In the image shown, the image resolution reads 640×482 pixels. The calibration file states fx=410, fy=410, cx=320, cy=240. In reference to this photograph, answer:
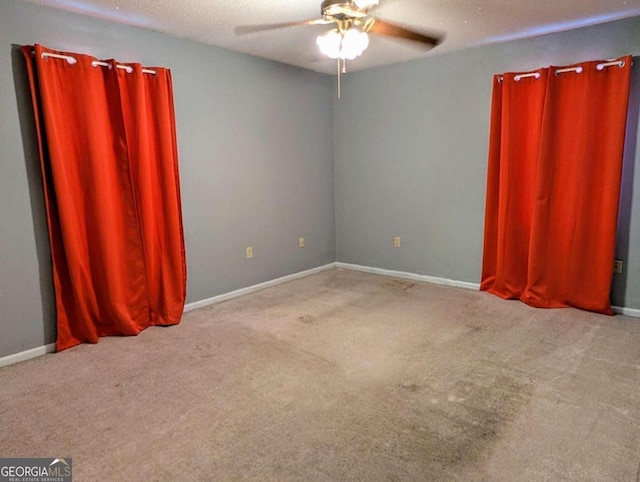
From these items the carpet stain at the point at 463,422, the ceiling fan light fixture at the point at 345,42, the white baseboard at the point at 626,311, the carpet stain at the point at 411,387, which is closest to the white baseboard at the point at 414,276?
the white baseboard at the point at 626,311

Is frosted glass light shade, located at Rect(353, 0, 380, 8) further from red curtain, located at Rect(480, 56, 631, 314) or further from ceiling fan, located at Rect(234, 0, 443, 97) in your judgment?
red curtain, located at Rect(480, 56, 631, 314)

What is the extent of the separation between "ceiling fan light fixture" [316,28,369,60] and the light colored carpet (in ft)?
6.24

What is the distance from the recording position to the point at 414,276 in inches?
180

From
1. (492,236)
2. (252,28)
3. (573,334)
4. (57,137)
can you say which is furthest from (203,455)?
(492,236)

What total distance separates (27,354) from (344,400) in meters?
2.16

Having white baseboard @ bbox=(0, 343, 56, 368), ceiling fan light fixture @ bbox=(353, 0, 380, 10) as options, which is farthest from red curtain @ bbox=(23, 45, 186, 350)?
ceiling fan light fixture @ bbox=(353, 0, 380, 10)

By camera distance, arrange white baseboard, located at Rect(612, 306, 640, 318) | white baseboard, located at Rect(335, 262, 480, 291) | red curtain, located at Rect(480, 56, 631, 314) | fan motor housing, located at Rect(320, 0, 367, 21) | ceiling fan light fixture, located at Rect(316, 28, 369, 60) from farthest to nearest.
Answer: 1. white baseboard, located at Rect(335, 262, 480, 291)
2. white baseboard, located at Rect(612, 306, 640, 318)
3. red curtain, located at Rect(480, 56, 631, 314)
4. ceiling fan light fixture, located at Rect(316, 28, 369, 60)
5. fan motor housing, located at Rect(320, 0, 367, 21)

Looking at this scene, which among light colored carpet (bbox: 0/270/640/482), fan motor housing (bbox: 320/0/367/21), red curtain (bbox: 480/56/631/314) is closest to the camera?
light colored carpet (bbox: 0/270/640/482)

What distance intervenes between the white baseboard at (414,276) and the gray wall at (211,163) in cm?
34

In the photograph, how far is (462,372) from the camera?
2.46 meters

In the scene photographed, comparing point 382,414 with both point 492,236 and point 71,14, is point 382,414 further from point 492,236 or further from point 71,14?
point 71,14

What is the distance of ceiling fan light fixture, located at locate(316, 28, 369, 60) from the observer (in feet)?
7.74

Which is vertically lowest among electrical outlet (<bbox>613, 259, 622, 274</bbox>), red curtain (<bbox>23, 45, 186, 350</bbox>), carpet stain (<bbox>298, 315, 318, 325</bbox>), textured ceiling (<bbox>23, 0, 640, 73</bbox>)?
carpet stain (<bbox>298, 315, 318, 325</bbox>)

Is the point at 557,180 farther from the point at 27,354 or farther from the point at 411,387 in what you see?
the point at 27,354
